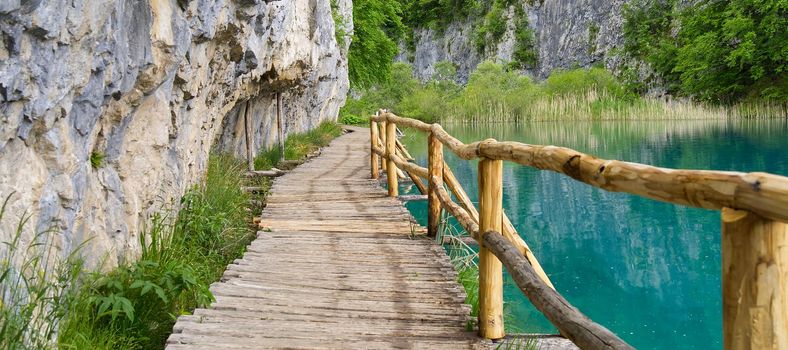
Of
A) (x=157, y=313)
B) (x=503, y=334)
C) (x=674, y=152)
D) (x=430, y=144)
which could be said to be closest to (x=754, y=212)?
(x=503, y=334)

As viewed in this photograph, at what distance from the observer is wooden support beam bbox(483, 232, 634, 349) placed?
2314mm

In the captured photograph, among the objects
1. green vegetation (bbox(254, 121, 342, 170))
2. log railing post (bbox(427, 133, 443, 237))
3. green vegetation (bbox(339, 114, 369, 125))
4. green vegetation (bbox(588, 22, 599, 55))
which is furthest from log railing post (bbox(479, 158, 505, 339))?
green vegetation (bbox(588, 22, 599, 55))

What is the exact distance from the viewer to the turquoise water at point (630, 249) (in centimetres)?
635

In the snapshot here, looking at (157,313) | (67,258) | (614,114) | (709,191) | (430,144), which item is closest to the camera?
(709,191)

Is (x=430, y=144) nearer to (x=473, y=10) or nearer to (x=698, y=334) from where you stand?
(x=698, y=334)

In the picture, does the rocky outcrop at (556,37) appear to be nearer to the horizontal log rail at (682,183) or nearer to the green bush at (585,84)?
the green bush at (585,84)

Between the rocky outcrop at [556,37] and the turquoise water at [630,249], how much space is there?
30.9 meters

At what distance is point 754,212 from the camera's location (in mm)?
1446

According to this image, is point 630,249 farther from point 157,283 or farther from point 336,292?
point 157,283

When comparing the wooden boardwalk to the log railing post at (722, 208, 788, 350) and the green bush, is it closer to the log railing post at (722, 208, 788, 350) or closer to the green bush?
the log railing post at (722, 208, 788, 350)

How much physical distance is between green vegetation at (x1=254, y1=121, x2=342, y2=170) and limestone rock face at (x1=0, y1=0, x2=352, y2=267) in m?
5.08

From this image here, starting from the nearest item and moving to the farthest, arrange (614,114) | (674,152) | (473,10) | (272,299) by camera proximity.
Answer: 1. (272,299)
2. (674,152)
3. (614,114)
4. (473,10)

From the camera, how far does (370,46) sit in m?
28.1

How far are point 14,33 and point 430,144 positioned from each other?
3717mm
